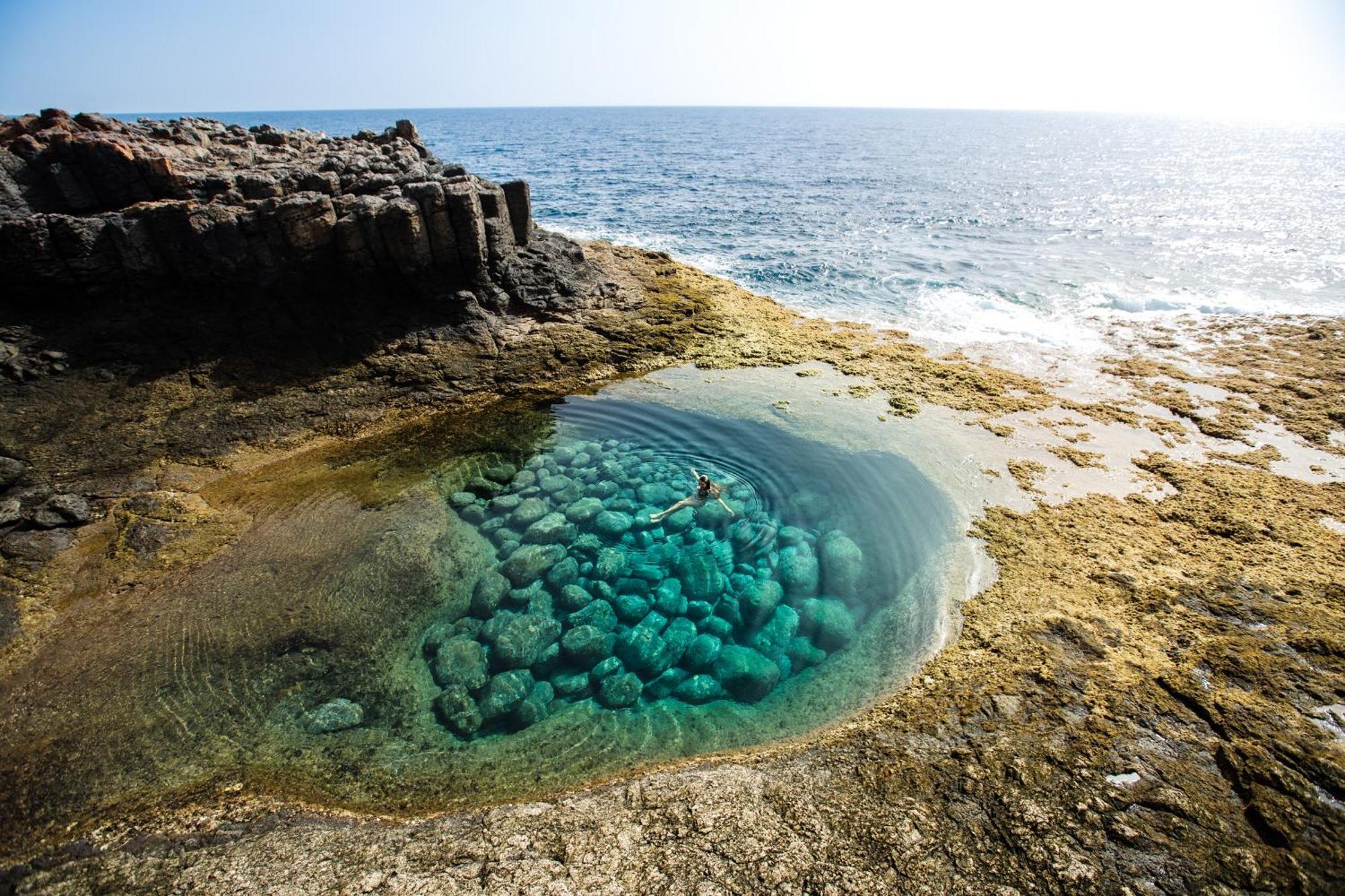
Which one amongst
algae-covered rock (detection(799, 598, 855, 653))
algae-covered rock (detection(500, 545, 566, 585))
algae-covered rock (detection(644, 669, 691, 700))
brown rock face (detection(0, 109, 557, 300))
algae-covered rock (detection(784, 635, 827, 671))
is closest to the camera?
algae-covered rock (detection(644, 669, 691, 700))

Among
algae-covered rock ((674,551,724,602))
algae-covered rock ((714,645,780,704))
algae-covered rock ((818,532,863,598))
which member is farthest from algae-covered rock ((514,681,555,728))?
algae-covered rock ((818,532,863,598))

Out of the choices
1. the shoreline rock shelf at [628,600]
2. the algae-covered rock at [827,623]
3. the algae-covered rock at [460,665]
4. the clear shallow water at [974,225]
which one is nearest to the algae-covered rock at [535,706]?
the shoreline rock shelf at [628,600]

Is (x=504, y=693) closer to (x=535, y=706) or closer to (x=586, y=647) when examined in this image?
(x=535, y=706)

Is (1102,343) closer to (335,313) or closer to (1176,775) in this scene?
(1176,775)

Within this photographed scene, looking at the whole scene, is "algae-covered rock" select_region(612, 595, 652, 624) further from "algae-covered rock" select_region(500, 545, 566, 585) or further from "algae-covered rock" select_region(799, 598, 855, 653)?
"algae-covered rock" select_region(799, 598, 855, 653)

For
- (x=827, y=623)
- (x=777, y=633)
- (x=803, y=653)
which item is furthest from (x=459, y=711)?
(x=827, y=623)

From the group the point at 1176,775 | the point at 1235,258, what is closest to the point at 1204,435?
the point at 1176,775
